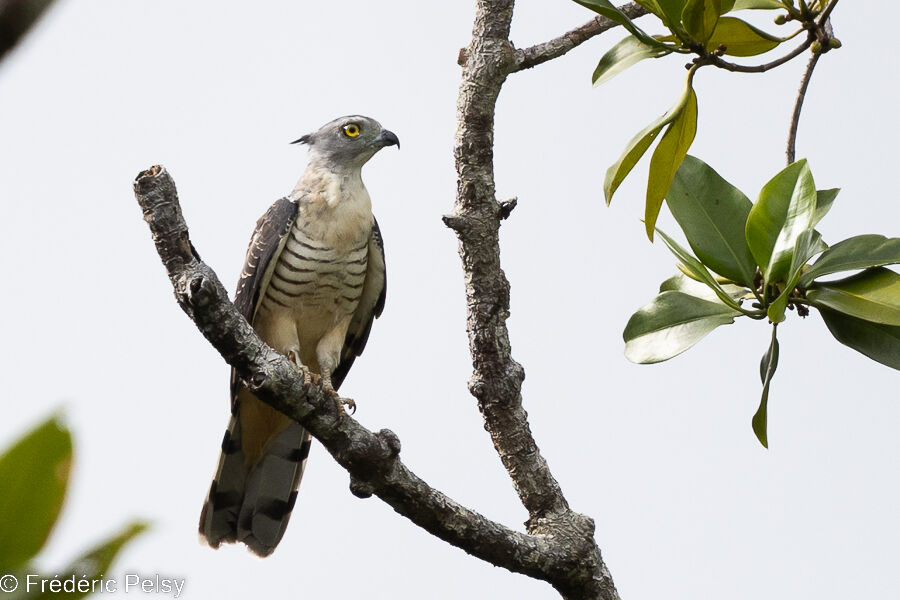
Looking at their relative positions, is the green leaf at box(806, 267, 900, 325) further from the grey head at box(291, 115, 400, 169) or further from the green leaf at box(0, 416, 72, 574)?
the grey head at box(291, 115, 400, 169)

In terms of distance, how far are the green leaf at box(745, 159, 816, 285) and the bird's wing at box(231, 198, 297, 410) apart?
284 cm

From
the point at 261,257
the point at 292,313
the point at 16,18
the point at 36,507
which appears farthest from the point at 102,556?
the point at 292,313

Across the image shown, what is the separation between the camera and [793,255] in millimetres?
2953

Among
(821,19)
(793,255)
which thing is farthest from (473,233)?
(821,19)

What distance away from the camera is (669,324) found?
10.6 feet

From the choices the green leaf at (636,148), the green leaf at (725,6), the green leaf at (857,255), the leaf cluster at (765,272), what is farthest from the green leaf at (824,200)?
the green leaf at (725,6)

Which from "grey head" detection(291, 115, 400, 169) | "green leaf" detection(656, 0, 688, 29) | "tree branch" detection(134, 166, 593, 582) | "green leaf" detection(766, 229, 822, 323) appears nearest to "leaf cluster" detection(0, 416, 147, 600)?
"tree branch" detection(134, 166, 593, 582)

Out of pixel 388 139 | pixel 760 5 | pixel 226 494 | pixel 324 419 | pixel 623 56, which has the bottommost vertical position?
pixel 324 419

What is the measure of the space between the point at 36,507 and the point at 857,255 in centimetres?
277

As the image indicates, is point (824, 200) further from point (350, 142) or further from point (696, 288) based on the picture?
point (350, 142)

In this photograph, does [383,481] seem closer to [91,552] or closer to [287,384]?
[287,384]

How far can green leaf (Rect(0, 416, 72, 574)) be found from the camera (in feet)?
2.27

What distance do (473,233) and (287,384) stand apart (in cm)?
88

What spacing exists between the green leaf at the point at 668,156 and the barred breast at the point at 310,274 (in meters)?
2.46
